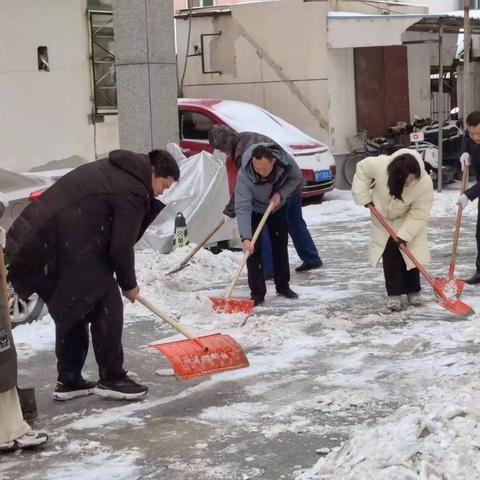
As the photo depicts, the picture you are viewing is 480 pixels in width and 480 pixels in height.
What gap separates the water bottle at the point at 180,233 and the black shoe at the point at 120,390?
421 cm

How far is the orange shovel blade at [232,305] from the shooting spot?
23.9 feet

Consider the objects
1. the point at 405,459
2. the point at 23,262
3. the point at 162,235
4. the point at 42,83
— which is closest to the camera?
the point at 405,459

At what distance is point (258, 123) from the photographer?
15531mm

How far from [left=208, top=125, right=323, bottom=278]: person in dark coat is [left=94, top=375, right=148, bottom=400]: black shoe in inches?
124

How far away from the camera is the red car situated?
1508 cm

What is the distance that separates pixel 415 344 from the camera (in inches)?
257

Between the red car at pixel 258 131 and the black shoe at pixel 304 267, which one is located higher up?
the red car at pixel 258 131

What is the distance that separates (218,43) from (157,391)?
13539 mm

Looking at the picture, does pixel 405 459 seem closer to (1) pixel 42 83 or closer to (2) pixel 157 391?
(2) pixel 157 391

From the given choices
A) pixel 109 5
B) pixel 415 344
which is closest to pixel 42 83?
pixel 109 5

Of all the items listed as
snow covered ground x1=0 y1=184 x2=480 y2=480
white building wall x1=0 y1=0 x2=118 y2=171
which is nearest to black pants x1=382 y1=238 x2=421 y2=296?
snow covered ground x1=0 y1=184 x2=480 y2=480

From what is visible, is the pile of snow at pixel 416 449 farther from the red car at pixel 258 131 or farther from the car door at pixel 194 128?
the car door at pixel 194 128

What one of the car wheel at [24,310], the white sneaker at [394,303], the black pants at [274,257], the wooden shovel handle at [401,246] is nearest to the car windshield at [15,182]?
the car wheel at [24,310]

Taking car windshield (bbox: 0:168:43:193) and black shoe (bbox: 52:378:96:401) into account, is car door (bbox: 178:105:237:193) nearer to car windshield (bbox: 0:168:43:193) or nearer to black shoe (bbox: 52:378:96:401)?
car windshield (bbox: 0:168:43:193)
